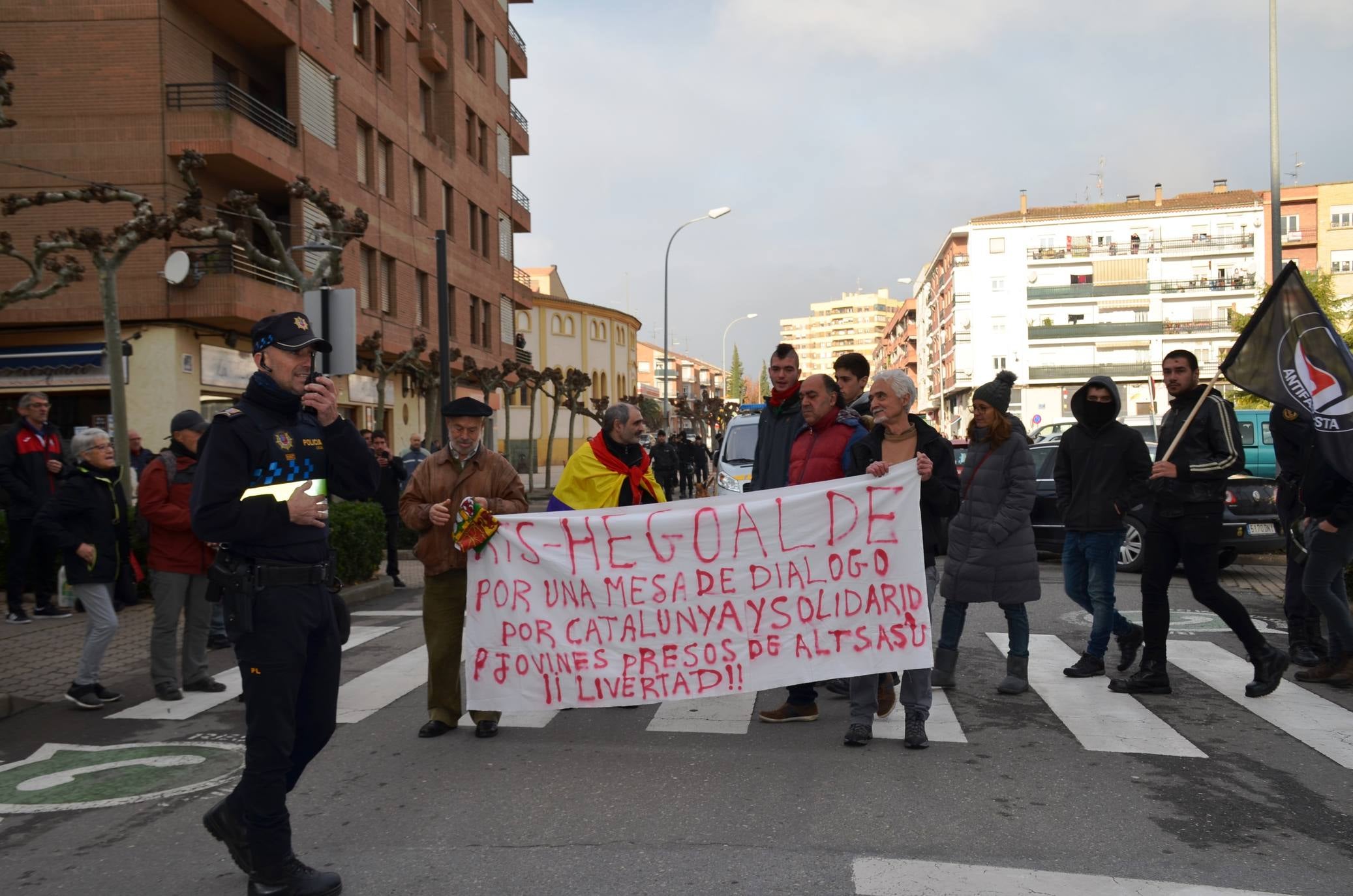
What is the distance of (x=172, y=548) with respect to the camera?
7.39m

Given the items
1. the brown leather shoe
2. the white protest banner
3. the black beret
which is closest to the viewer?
the white protest banner

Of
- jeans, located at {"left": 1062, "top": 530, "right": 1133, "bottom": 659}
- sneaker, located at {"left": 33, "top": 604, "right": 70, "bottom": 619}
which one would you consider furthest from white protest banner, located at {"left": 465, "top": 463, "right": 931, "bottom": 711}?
sneaker, located at {"left": 33, "top": 604, "right": 70, "bottom": 619}

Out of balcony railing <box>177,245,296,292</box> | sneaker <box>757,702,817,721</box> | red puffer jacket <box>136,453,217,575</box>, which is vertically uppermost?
balcony railing <box>177,245,296,292</box>

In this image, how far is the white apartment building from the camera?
7869 cm

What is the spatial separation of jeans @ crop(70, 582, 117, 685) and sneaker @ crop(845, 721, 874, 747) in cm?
475

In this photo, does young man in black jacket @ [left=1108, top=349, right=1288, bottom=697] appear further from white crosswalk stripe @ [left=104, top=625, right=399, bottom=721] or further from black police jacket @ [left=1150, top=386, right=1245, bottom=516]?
white crosswalk stripe @ [left=104, top=625, right=399, bottom=721]

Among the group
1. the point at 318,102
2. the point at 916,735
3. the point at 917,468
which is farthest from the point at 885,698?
the point at 318,102

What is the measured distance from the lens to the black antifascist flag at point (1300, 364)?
6.72 meters

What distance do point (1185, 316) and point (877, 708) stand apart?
267 feet

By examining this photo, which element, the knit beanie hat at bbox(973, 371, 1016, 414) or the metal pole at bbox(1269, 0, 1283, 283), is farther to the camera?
the metal pole at bbox(1269, 0, 1283, 283)

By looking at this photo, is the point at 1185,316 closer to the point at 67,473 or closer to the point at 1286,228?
the point at 1286,228

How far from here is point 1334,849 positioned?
4.33 meters

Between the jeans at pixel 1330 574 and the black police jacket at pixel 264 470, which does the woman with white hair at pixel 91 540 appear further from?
the jeans at pixel 1330 574

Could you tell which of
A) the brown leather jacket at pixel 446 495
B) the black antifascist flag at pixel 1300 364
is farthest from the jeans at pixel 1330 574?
the brown leather jacket at pixel 446 495
